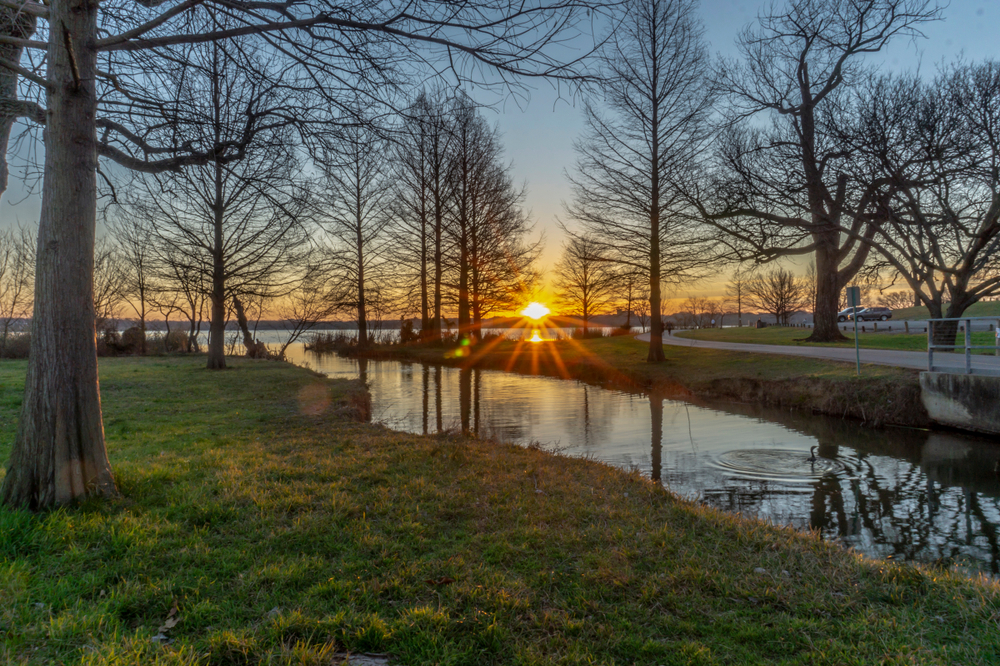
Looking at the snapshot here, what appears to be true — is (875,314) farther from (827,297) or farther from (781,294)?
(827,297)

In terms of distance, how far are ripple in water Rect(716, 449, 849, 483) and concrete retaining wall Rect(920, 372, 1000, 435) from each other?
3854 millimetres

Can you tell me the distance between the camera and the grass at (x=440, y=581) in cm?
284

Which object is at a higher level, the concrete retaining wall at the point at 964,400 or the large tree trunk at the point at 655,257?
the large tree trunk at the point at 655,257

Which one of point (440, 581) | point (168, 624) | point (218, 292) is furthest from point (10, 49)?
point (218, 292)

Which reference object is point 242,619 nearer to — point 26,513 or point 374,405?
point 26,513

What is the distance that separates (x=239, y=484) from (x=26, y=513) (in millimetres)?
1585

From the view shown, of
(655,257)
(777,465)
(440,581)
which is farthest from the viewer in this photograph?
(655,257)

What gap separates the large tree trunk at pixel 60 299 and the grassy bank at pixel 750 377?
1376 cm

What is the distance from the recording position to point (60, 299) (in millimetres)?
4336

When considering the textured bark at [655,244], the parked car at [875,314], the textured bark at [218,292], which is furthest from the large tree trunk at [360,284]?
the parked car at [875,314]

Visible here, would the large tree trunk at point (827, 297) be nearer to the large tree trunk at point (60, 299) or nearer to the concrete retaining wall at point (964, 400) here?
the concrete retaining wall at point (964, 400)

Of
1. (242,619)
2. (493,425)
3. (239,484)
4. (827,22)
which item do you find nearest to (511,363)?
(493,425)

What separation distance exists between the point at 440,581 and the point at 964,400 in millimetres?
11748

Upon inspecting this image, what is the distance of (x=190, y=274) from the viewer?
61.8ft
